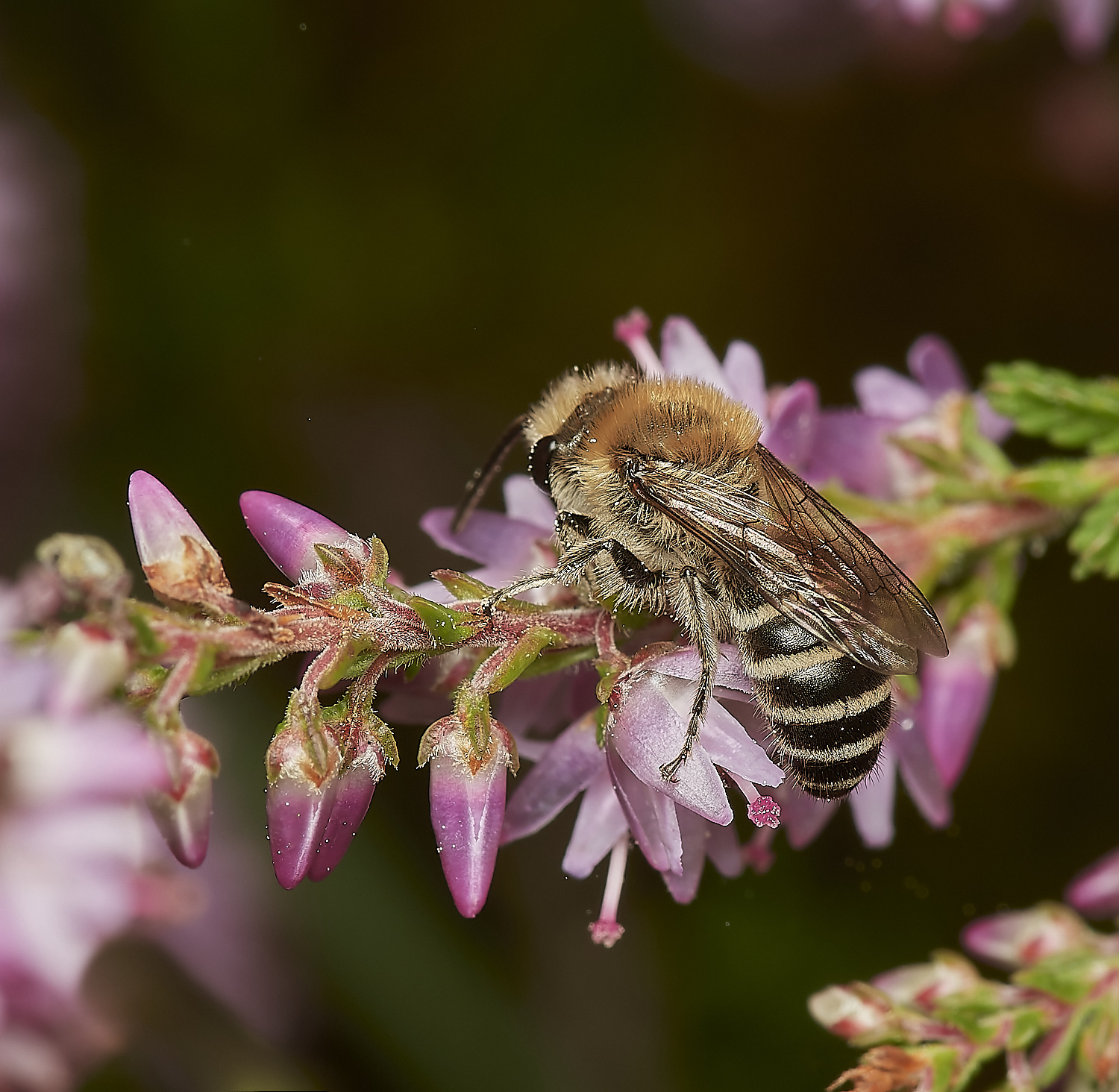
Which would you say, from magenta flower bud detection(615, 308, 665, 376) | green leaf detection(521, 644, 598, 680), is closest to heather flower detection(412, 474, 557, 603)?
green leaf detection(521, 644, 598, 680)

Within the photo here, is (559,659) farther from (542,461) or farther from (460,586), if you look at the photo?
(542,461)

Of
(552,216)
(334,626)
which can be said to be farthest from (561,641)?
(552,216)

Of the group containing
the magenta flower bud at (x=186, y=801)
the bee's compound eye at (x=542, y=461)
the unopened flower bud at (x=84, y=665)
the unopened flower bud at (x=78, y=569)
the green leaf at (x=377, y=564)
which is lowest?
the magenta flower bud at (x=186, y=801)

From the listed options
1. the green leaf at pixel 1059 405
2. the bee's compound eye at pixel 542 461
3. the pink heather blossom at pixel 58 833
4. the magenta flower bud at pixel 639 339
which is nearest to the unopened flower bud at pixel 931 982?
the green leaf at pixel 1059 405

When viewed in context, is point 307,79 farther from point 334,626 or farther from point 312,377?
point 334,626

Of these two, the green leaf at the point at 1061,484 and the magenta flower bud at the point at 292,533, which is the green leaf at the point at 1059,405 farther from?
the magenta flower bud at the point at 292,533

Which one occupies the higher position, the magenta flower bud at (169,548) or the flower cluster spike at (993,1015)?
the magenta flower bud at (169,548)
